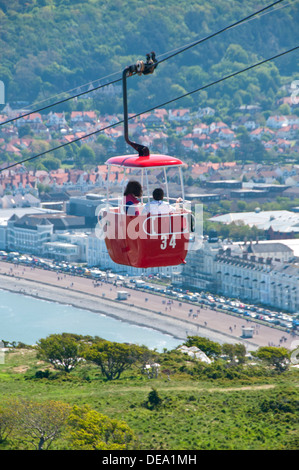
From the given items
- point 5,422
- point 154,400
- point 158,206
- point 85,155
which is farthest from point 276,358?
point 85,155

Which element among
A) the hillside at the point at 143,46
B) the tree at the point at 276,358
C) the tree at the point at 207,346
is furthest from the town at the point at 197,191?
the tree at the point at 276,358

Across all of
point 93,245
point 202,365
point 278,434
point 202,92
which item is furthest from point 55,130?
point 278,434

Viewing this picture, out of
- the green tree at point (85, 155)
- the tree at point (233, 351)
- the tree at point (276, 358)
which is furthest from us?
the green tree at point (85, 155)

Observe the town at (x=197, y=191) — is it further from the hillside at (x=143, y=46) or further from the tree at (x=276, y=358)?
the tree at (x=276, y=358)

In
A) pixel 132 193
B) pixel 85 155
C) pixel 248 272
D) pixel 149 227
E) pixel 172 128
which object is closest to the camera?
pixel 149 227

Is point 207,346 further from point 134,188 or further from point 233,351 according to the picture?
point 134,188

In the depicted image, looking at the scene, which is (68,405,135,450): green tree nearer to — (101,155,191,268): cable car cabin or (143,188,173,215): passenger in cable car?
(101,155,191,268): cable car cabin
